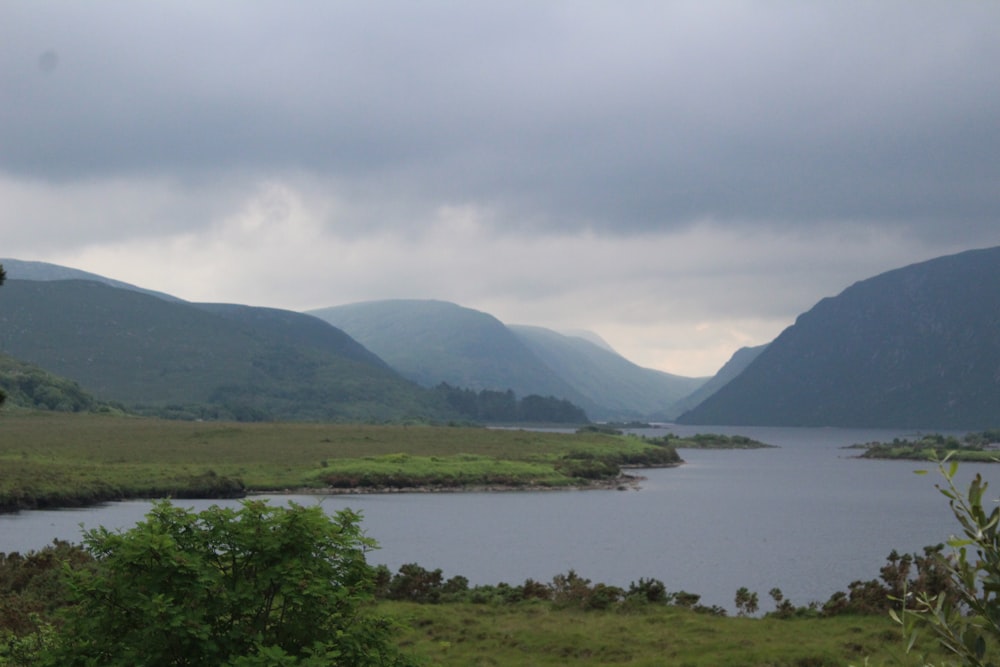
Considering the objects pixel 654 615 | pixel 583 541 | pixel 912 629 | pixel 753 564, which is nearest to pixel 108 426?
pixel 583 541

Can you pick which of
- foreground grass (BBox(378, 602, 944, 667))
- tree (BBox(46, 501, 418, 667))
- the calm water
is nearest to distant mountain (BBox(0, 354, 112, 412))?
the calm water

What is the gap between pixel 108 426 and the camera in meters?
152

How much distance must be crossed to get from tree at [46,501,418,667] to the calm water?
1547 cm

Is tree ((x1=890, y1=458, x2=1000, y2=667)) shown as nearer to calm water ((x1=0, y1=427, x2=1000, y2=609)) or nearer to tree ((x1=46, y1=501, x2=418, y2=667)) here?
tree ((x1=46, y1=501, x2=418, y2=667))

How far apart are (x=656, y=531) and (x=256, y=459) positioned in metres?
56.2

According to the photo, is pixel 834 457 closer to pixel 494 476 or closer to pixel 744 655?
pixel 494 476

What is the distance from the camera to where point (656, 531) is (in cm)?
7362

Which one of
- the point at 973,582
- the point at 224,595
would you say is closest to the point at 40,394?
the point at 224,595

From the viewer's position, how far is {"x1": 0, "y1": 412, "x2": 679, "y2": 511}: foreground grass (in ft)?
290

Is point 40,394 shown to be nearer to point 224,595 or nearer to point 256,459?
point 256,459

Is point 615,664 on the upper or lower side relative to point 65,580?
lower

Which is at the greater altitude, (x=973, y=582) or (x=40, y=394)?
(x=40, y=394)

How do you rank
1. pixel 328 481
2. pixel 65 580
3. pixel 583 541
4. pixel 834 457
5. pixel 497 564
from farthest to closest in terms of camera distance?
1. pixel 834 457
2. pixel 328 481
3. pixel 583 541
4. pixel 497 564
5. pixel 65 580

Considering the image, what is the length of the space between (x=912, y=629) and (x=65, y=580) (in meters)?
11.2
